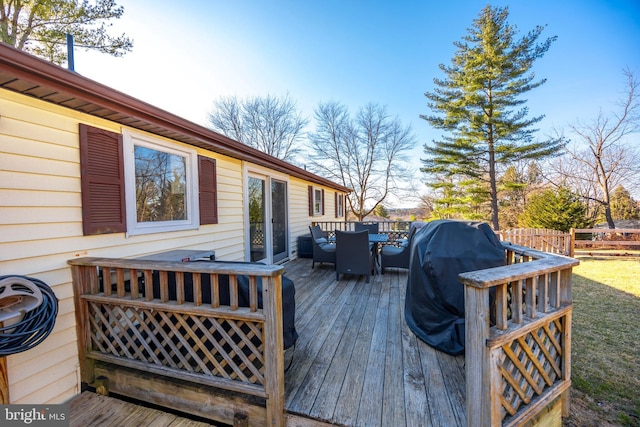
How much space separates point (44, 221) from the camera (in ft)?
6.05

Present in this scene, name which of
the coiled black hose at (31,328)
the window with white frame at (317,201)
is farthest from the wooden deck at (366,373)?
the window with white frame at (317,201)

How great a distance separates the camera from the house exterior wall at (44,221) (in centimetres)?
169

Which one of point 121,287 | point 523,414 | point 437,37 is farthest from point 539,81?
point 121,287

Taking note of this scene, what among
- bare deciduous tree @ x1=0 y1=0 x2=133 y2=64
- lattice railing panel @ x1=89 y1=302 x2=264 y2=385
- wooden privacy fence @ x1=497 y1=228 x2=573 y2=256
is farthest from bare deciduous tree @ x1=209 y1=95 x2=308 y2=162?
lattice railing panel @ x1=89 y1=302 x2=264 y2=385

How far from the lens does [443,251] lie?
2297 millimetres

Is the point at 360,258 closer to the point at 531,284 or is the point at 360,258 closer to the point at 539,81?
the point at 531,284

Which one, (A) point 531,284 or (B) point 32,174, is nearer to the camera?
(A) point 531,284

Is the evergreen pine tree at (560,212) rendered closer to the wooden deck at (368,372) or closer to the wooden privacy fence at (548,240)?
the wooden privacy fence at (548,240)

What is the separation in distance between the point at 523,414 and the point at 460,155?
1262 centimetres

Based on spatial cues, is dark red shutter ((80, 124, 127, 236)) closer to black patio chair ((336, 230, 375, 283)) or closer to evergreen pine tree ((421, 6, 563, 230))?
black patio chair ((336, 230, 375, 283))

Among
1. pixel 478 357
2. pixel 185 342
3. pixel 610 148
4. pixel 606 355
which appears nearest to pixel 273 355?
pixel 185 342

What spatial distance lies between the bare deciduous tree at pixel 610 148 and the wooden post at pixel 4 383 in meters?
17.4

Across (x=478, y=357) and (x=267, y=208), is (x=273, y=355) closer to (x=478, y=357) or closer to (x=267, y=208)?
(x=478, y=357)

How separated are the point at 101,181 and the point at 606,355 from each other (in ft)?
17.4
